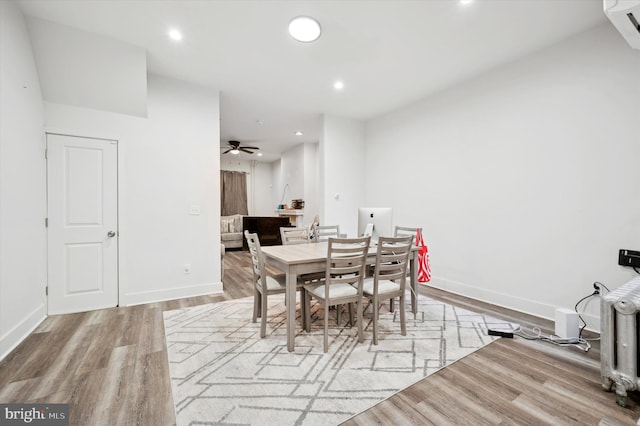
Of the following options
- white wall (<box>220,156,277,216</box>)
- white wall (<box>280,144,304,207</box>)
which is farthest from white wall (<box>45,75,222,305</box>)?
white wall (<box>220,156,277,216</box>)

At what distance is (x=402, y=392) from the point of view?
5.68ft

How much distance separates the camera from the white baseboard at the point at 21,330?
2156 mm

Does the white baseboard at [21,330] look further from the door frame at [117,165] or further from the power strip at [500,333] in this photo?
the power strip at [500,333]

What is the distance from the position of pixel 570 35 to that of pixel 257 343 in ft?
14.1

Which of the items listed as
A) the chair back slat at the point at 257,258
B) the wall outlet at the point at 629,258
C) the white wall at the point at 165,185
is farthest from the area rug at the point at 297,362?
the wall outlet at the point at 629,258

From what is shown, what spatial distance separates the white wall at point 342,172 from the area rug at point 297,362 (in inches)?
90.1

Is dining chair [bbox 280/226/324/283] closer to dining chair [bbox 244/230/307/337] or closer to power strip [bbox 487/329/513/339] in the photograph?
dining chair [bbox 244/230/307/337]

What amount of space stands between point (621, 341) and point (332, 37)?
327 centimetres

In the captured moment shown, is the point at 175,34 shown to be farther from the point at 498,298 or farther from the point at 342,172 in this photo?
the point at 498,298

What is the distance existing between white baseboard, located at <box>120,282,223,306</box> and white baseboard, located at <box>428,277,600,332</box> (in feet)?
10.8

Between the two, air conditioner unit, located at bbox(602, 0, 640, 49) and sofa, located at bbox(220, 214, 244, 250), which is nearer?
air conditioner unit, located at bbox(602, 0, 640, 49)

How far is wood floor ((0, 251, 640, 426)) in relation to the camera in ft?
5.01

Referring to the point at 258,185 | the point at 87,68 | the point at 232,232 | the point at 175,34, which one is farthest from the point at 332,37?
the point at 258,185

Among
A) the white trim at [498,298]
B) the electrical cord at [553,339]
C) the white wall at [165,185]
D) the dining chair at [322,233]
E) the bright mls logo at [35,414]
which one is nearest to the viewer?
the bright mls logo at [35,414]
